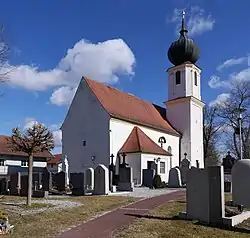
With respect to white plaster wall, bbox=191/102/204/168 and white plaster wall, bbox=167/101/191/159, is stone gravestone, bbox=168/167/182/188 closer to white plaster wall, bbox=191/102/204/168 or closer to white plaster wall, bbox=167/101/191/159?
white plaster wall, bbox=167/101/191/159

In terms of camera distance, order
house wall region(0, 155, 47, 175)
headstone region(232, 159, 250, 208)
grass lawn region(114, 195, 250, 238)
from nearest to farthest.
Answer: grass lawn region(114, 195, 250, 238)
headstone region(232, 159, 250, 208)
house wall region(0, 155, 47, 175)

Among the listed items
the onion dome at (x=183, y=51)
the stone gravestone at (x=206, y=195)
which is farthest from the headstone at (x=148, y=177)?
the onion dome at (x=183, y=51)

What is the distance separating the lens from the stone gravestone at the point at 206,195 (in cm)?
1052

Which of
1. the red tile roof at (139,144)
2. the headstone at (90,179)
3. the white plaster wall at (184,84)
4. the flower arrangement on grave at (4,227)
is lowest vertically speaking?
the flower arrangement on grave at (4,227)

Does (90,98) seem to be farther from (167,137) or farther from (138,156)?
(167,137)

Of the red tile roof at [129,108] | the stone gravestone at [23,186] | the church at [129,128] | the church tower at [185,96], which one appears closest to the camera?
the stone gravestone at [23,186]

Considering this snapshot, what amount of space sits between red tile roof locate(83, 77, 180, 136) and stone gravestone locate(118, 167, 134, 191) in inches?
349

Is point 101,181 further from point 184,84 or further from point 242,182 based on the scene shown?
point 184,84

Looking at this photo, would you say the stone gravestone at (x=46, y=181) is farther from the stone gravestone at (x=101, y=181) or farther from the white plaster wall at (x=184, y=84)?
the white plaster wall at (x=184, y=84)

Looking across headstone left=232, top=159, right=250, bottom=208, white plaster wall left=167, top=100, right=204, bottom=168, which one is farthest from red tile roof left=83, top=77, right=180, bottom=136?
headstone left=232, top=159, right=250, bottom=208

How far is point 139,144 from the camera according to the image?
113ft

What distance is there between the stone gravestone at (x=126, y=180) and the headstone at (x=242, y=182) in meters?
14.5

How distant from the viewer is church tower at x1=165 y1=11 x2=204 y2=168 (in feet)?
152

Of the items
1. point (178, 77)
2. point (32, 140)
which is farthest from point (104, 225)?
point (178, 77)
